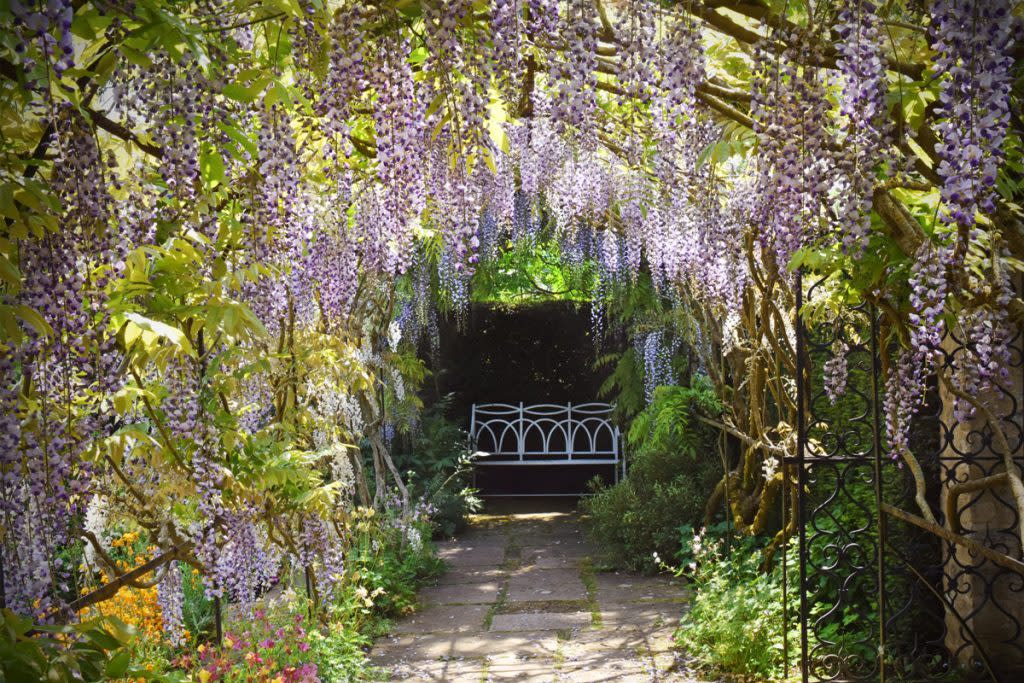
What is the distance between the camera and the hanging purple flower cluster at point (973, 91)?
133cm

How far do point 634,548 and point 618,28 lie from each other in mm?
4339

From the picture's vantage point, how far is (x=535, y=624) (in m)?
4.72

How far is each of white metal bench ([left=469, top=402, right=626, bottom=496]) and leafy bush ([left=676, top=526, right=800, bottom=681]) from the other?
3.14 metres

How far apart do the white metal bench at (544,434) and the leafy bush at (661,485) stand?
1.42 metres

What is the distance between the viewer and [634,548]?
5.78m

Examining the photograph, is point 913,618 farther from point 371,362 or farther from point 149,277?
point 371,362

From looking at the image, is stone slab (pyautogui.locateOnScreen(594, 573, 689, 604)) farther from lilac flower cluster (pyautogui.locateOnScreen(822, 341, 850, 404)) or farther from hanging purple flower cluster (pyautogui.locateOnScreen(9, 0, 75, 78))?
hanging purple flower cluster (pyautogui.locateOnScreen(9, 0, 75, 78))

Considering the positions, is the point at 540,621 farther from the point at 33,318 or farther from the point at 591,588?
the point at 33,318

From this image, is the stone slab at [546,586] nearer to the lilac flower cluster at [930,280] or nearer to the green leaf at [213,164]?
the lilac flower cluster at [930,280]

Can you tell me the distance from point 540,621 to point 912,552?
200 cm

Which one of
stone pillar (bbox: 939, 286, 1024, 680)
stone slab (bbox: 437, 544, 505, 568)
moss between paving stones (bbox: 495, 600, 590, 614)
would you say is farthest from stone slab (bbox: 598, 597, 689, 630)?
stone pillar (bbox: 939, 286, 1024, 680)

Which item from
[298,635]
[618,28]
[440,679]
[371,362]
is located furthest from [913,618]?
[371,362]

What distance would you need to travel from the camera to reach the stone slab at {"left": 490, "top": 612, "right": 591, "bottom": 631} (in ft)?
15.3

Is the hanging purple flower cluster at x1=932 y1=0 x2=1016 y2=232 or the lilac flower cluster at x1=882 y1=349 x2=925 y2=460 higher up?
the hanging purple flower cluster at x1=932 y1=0 x2=1016 y2=232
